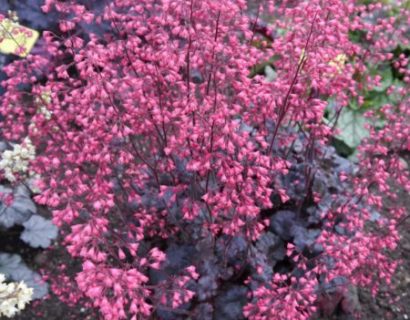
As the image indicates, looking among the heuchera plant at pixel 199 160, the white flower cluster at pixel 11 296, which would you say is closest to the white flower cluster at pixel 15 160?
the heuchera plant at pixel 199 160

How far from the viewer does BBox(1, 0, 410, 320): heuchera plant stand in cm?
238

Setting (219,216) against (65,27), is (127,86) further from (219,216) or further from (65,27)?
(219,216)

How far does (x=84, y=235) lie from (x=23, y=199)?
2167 millimetres

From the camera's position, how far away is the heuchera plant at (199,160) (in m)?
2.38

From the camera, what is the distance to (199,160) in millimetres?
2490

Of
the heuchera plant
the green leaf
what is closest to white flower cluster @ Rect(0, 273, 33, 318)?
the heuchera plant

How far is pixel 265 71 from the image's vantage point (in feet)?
18.5

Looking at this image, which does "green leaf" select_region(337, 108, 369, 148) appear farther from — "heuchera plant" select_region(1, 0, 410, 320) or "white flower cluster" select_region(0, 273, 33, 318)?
"white flower cluster" select_region(0, 273, 33, 318)

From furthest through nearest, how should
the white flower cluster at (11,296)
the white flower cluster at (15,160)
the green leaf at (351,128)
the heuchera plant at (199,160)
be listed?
the green leaf at (351,128) < the white flower cluster at (15,160) < the white flower cluster at (11,296) < the heuchera plant at (199,160)

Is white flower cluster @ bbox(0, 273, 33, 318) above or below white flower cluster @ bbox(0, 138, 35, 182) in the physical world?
below

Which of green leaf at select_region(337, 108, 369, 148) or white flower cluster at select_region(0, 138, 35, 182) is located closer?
white flower cluster at select_region(0, 138, 35, 182)

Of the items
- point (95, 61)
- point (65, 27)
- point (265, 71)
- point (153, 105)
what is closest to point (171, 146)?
point (153, 105)

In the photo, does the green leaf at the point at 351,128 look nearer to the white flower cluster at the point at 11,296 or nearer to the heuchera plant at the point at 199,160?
the heuchera plant at the point at 199,160

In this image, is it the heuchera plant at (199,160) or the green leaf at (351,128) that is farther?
the green leaf at (351,128)
